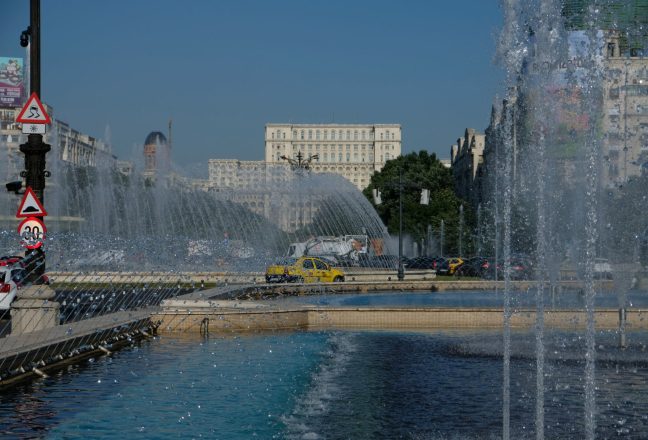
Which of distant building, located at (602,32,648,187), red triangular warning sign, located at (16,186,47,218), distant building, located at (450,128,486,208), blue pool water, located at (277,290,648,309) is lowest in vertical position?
blue pool water, located at (277,290,648,309)

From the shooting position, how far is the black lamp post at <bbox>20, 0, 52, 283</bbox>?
12328 millimetres

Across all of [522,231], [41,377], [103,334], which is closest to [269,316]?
[103,334]

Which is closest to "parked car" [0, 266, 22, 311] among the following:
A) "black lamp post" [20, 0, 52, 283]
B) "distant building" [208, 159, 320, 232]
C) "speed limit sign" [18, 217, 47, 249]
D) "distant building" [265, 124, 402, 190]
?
"black lamp post" [20, 0, 52, 283]

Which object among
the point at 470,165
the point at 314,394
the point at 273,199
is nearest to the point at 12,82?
the point at 273,199

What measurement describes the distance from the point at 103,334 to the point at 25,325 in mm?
1055

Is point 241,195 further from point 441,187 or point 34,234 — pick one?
point 441,187

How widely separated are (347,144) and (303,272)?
125 m

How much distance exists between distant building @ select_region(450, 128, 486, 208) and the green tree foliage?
2.81 metres

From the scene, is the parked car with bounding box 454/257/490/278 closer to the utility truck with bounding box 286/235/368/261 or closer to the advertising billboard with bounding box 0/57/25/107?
the utility truck with bounding box 286/235/368/261

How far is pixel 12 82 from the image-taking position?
170 ft

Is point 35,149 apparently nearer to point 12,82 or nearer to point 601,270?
point 601,270

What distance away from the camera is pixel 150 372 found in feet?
37.9

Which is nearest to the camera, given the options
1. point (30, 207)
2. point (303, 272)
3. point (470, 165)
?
point (30, 207)

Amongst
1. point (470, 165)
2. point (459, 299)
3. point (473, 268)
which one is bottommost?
point (459, 299)
